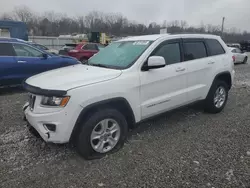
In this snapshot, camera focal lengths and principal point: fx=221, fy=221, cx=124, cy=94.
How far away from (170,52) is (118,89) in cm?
139

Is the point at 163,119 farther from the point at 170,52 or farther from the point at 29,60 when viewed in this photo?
the point at 29,60

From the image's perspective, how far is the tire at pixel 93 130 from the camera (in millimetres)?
2867

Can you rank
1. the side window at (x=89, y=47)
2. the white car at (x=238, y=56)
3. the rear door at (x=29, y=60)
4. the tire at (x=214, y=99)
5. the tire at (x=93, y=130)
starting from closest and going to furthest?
the tire at (x=93, y=130) < the tire at (x=214, y=99) < the rear door at (x=29, y=60) < the side window at (x=89, y=47) < the white car at (x=238, y=56)

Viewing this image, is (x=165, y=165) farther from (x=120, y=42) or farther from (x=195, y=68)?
(x=120, y=42)

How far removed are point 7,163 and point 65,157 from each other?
2.48 ft

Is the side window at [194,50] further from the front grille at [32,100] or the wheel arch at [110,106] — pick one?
the front grille at [32,100]

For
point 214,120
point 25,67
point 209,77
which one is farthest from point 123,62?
point 25,67

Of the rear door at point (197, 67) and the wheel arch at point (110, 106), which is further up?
the rear door at point (197, 67)

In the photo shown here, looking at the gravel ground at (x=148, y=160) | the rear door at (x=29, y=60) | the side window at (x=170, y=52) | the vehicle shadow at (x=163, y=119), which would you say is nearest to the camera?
the gravel ground at (x=148, y=160)

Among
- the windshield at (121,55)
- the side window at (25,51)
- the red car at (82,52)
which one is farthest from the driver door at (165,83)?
the red car at (82,52)

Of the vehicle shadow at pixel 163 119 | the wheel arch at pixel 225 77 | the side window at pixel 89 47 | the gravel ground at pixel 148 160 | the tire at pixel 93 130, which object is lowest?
the gravel ground at pixel 148 160

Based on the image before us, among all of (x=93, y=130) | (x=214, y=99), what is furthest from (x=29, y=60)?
(x=214, y=99)

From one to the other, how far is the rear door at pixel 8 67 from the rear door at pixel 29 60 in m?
0.13

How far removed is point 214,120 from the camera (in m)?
4.52
